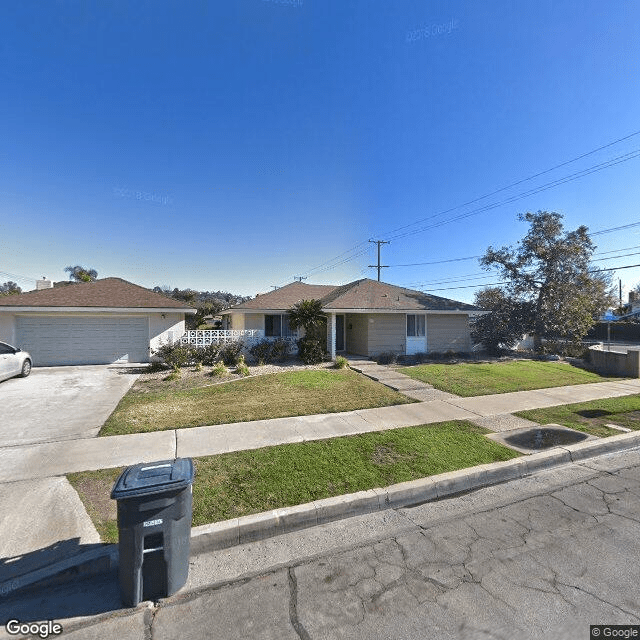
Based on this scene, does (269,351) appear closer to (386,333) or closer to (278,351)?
(278,351)

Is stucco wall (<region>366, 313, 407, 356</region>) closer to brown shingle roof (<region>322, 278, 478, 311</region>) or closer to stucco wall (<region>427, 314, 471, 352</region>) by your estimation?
brown shingle roof (<region>322, 278, 478, 311</region>)

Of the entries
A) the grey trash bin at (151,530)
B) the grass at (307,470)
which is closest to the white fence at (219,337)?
the grass at (307,470)

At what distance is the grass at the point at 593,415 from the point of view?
6.82 meters

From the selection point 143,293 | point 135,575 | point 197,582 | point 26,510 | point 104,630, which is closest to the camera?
point 104,630

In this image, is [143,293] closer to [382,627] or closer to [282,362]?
[282,362]

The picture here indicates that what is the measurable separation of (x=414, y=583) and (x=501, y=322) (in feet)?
59.9

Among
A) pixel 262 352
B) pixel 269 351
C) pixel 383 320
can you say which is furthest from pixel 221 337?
pixel 383 320

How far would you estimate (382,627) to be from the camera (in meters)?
2.44

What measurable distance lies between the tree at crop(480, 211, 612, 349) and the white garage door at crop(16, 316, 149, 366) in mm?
19751

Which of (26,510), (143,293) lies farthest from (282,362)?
(26,510)

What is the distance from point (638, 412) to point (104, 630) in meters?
10.6

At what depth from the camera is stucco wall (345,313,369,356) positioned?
57.7 ft

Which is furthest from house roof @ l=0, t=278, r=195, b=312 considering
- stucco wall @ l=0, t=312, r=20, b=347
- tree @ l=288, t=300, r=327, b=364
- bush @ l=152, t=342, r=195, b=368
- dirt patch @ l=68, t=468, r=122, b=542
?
dirt patch @ l=68, t=468, r=122, b=542

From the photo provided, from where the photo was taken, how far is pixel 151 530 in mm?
2564
